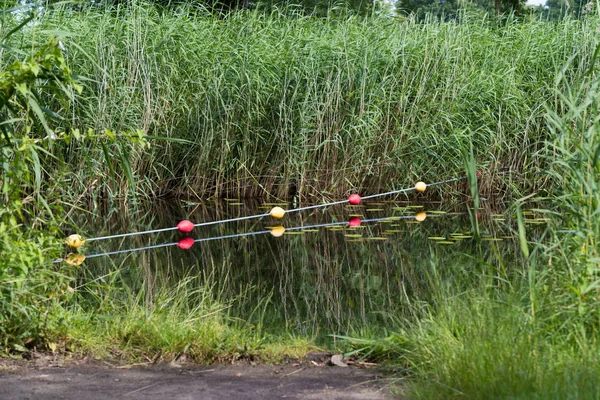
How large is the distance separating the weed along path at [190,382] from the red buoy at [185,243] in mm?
3267

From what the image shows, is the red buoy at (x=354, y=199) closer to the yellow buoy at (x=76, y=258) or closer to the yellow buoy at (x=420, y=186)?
the yellow buoy at (x=420, y=186)

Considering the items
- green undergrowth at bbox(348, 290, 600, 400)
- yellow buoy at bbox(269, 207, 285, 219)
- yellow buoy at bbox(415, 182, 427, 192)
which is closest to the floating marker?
yellow buoy at bbox(415, 182, 427, 192)

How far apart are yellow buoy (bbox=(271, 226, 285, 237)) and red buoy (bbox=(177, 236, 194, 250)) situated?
0.79 metres

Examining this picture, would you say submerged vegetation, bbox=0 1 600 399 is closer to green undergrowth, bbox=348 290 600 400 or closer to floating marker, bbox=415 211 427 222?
floating marker, bbox=415 211 427 222

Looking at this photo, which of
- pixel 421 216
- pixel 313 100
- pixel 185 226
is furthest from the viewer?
pixel 313 100

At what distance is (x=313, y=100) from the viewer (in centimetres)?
916

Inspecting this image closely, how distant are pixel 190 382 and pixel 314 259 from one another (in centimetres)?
322

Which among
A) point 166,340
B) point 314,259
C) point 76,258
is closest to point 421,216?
point 314,259

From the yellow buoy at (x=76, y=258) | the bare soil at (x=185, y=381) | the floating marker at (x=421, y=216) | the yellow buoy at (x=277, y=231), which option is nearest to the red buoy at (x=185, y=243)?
the yellow buoy at (x=277, y=231)

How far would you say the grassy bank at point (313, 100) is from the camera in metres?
9.15

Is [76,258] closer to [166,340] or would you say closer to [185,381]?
[166,340]

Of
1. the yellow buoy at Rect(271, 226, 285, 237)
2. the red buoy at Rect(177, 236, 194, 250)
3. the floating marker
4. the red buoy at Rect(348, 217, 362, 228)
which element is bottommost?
the yellow buoy at Rect(271, 226, 285, 237)

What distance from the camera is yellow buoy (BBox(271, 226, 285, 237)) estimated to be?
24.5ft

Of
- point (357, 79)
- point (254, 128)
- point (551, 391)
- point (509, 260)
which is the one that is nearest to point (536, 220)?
point (509, 260)
